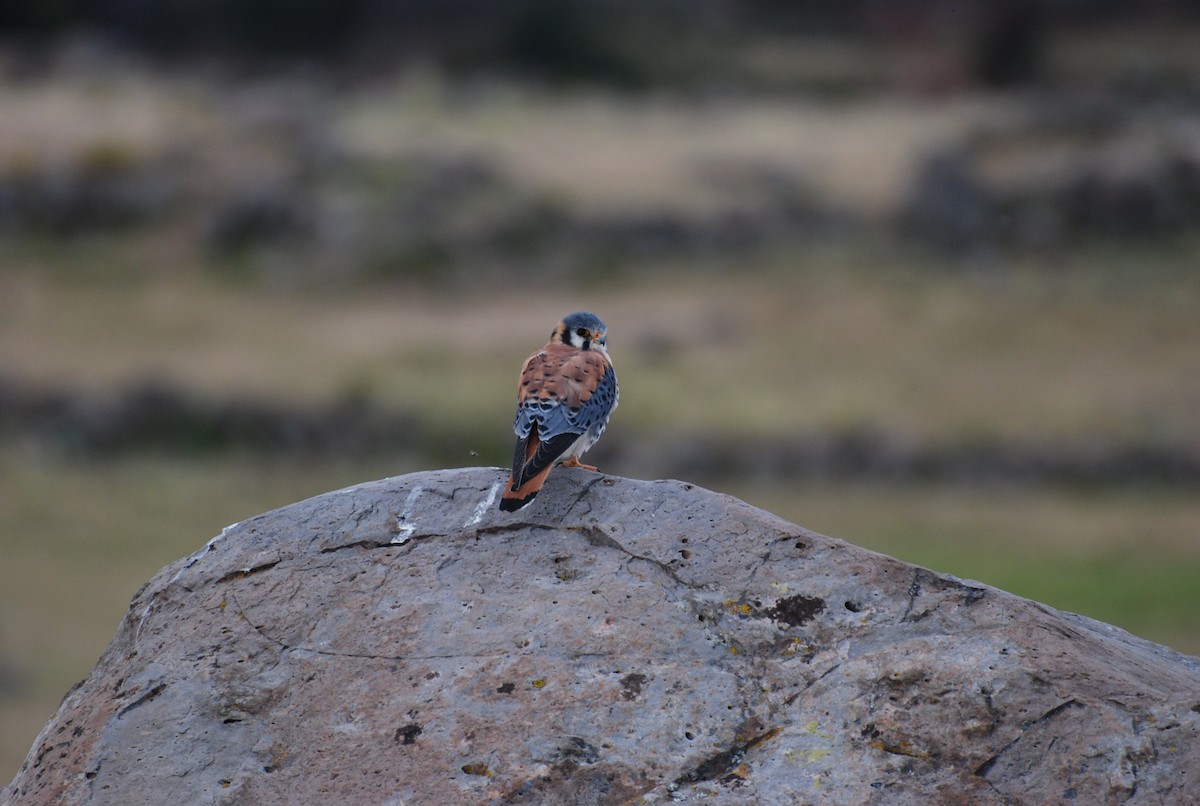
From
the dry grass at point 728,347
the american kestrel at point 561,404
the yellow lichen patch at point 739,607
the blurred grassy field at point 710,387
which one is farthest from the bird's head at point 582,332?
the dry grass at point 728,347

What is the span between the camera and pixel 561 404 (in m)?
5.99

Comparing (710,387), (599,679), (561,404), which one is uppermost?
(710,387)

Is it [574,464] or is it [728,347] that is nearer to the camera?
[574,464]

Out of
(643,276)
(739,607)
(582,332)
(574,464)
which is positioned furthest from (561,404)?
(643,276)

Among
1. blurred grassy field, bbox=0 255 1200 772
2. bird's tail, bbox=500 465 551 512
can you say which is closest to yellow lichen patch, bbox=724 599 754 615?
bird's tail, bbox=500 465 551 512

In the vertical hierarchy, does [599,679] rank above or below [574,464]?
below

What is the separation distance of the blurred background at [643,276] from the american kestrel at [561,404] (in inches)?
332

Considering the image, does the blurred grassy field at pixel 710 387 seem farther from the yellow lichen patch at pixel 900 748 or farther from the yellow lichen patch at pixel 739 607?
the yellow lichen patch at pixel 900 748

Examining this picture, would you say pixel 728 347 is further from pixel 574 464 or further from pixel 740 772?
pixel 740 772

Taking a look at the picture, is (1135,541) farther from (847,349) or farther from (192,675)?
(192,675)

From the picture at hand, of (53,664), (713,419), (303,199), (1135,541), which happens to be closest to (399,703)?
(53,664)

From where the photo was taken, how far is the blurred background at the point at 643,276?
18.6 meters

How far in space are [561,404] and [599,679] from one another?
167 centimetres

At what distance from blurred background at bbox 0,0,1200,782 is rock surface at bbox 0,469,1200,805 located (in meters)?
8.95
